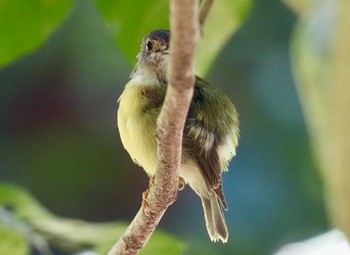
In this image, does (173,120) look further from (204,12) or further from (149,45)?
(149,45)

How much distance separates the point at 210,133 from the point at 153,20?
23 cm

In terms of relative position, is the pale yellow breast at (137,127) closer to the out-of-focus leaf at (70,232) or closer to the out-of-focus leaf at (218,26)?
the out-of-focus leaf at (70,232)

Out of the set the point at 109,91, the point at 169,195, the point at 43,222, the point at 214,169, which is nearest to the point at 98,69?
the point at 109,91

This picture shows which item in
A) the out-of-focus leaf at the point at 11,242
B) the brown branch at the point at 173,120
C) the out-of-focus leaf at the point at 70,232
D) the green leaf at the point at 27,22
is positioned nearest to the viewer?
the brown branch at the point at 173,120

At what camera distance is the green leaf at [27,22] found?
1.53 ft

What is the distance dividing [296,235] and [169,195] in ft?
2.21

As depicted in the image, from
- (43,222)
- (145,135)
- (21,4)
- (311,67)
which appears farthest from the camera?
(43,222)

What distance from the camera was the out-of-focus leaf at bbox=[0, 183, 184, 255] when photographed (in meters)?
0.77

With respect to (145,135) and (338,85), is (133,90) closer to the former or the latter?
(145,135)

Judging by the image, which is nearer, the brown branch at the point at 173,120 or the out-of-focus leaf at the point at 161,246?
the brown branch at the point at 173,120

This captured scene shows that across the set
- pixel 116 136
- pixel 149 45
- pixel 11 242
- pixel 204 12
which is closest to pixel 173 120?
pixel 204 12

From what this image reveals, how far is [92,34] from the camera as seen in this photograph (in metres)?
1.17

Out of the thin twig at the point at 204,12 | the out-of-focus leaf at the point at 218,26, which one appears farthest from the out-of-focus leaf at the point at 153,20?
the thin twig at the point at 204,12

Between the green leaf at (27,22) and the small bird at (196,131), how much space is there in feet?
0.75
